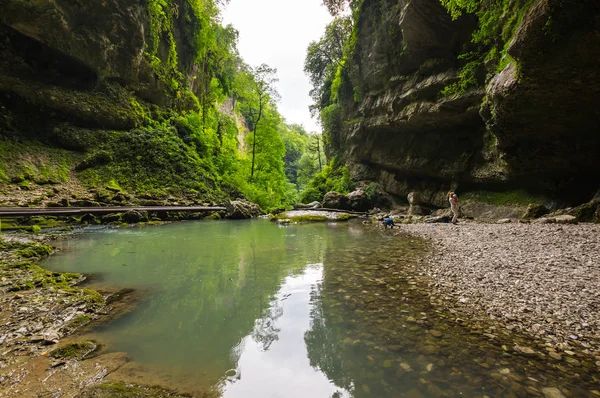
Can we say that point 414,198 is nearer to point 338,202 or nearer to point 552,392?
point 338,202

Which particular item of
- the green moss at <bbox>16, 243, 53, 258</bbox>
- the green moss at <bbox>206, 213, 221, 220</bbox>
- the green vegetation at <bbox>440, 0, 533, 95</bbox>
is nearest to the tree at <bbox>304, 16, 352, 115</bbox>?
the green vegetation at <bbox>440, 0, 533, 95</bbox>

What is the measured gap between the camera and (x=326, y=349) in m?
2.91

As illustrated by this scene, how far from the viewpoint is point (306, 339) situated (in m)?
3.14

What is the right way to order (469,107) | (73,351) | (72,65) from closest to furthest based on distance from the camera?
(73,351) < (469,107) < (72,65)

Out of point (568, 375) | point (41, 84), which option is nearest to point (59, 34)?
point (41, 84)

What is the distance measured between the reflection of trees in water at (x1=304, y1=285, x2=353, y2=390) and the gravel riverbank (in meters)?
1.88

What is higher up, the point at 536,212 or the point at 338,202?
the point at 338,202

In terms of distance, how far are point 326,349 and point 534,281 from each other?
11.7 feet

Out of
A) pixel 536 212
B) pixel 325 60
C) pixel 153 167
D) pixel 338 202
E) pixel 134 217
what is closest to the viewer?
pixel 536 212

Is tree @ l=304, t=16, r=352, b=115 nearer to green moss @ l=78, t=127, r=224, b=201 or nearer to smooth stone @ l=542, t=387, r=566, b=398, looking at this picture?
green moss @ l=78, t=127, r=224, b=201

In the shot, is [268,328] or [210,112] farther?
[210,112]

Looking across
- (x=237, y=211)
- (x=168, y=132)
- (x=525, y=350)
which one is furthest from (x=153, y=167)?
(x=525, y=350)

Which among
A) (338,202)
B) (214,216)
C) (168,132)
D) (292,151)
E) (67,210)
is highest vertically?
(292,151)

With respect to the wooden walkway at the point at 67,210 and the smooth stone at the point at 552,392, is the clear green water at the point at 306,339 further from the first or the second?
the wooden walkway at the point at 67,210
